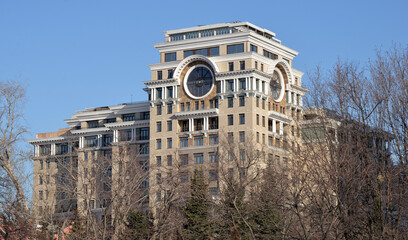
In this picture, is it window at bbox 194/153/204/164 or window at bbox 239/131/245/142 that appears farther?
window at bbox 194/153/204/164

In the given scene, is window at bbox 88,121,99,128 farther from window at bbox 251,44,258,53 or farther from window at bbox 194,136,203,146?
window at bbox 251,44,258,53

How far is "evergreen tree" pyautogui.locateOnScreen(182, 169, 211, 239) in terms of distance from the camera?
257 feet

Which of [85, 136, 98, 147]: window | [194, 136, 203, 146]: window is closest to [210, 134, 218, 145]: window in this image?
[194, 136, 203, 146]: window

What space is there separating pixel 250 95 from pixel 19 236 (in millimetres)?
43128

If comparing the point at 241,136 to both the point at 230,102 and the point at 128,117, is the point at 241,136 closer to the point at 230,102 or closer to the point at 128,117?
the point at 230,102

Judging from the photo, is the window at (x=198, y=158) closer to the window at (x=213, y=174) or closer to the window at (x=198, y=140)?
the window at (x=198, y=140)

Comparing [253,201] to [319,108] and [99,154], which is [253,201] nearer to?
[319,108]

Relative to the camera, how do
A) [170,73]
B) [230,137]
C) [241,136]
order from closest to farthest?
[230,137] → [241,136] → [170,73]

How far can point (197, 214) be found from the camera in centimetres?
8050

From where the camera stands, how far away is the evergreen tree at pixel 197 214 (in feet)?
257

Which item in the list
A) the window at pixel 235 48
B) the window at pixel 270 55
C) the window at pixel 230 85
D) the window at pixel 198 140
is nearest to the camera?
the window at pixel 230 85

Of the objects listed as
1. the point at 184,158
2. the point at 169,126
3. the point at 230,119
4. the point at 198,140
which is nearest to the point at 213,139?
the point at 198,140

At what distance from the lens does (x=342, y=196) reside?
163ft

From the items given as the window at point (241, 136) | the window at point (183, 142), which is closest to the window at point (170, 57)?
the window at point (183, 142)
